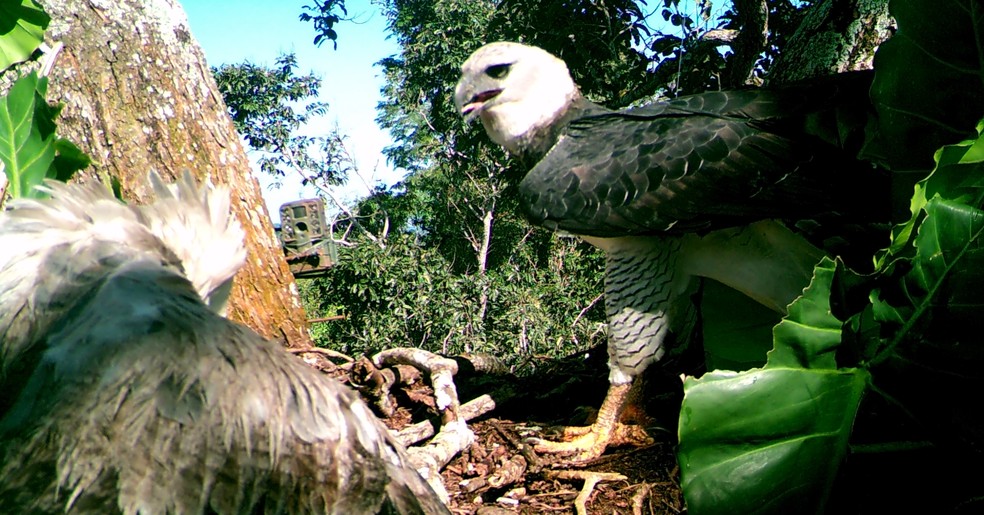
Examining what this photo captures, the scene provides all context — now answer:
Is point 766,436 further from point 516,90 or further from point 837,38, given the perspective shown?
point 516,90

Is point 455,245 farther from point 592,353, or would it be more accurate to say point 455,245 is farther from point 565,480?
point 565,480

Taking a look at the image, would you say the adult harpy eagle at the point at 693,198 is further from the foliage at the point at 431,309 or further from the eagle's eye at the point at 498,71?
the foliage at the point at 431,309

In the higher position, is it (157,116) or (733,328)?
(157,116)

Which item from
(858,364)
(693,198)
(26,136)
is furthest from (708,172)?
(26,136)

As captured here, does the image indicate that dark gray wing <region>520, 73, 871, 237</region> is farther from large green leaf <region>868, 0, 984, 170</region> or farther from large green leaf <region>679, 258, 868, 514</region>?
large green leaf <region>679, 258, 868, 514</region>

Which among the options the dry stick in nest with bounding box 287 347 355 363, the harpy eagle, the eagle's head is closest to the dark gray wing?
the eagle's head

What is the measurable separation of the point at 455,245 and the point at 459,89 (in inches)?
410

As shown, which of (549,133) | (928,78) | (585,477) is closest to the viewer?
(928,78)

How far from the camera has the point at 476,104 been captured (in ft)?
11.5

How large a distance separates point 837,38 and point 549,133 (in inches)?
49.2

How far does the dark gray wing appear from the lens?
2445mm

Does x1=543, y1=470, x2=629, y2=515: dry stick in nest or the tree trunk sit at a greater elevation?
the tree trunk

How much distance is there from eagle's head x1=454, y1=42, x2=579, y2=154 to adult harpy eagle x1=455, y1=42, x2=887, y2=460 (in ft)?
1.44

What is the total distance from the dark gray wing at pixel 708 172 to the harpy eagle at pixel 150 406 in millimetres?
1631
